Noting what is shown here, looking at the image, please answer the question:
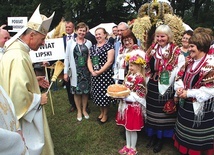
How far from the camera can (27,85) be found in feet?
8.45

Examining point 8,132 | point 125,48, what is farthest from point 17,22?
point 8,132

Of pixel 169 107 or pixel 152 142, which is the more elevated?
pixel 169 107

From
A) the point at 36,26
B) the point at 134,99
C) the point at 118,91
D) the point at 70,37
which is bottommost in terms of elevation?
the point at 134,99

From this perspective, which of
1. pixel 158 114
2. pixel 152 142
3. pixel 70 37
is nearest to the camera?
pixel 158 114

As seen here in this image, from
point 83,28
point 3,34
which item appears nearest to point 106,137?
point 83,28

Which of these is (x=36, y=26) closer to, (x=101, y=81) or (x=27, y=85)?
(x=27, y=85)

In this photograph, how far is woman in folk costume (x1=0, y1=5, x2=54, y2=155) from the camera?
8.18ft

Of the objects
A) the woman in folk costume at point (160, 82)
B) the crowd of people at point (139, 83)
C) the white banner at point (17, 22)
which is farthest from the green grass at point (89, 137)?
the white banner at point (17, 22)

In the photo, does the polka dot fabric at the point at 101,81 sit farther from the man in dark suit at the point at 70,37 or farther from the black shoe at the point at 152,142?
the black shoe at the point at 152,142

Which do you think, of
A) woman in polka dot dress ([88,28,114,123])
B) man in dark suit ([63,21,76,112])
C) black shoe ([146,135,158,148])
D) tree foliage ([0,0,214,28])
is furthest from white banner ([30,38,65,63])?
tree foliage ([0,0,214,28])

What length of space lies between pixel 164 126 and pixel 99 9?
17.8 m

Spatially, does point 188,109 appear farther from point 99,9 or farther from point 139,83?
point 99,9

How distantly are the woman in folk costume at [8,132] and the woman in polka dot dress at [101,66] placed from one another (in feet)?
11.2

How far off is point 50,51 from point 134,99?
2543 millimetres
